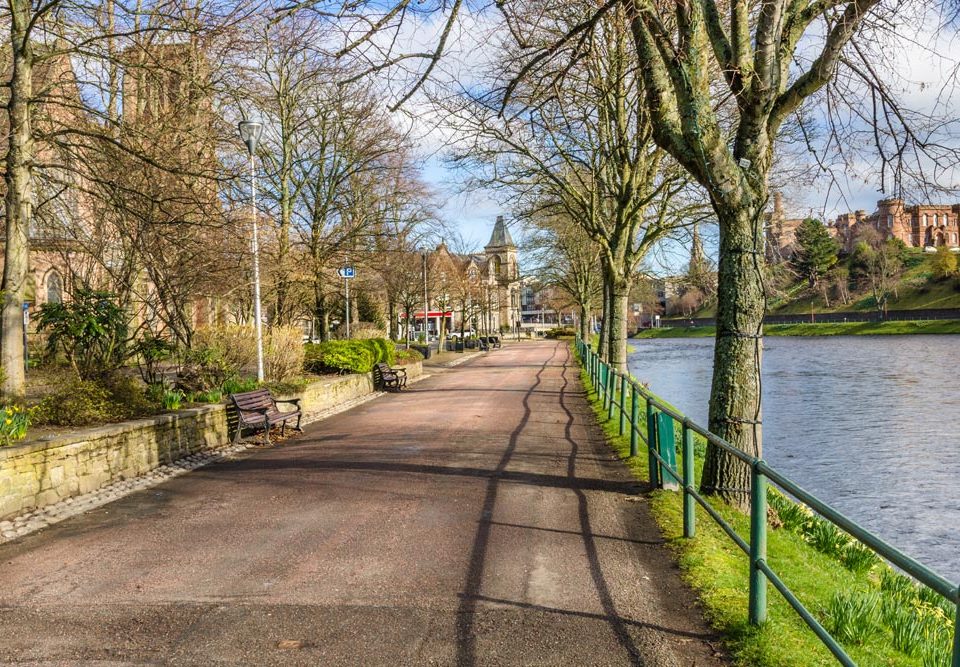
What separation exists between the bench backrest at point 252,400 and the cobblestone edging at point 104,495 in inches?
23.0

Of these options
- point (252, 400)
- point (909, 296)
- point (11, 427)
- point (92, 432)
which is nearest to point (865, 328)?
point (909, 296)

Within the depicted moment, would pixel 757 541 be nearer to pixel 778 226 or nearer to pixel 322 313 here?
pixel 778 226

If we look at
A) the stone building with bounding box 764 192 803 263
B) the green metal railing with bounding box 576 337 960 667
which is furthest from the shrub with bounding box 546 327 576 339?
the green metal railing with bounding box 576 337 960 667

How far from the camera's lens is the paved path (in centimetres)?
425

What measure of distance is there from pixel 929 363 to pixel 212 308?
35354mm

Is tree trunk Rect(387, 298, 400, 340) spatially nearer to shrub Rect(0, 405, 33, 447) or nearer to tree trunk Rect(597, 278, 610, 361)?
tree trunk Rect(597, 278, 610, 361)

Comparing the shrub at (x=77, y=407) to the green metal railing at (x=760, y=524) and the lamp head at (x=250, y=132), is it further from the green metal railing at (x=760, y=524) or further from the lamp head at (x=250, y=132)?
the green metal railing at (x=760, y=524)

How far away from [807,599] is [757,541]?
118 centimetres

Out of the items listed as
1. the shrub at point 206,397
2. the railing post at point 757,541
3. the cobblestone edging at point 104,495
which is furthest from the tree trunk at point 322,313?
the railing post at point 757,541

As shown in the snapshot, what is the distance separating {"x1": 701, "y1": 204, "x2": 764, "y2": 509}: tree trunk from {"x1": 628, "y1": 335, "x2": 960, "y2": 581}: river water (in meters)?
3.91

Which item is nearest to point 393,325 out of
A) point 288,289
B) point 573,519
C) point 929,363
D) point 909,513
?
point 288,289

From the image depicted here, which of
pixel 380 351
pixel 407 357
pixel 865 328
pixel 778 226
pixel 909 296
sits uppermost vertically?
pixel 778 226

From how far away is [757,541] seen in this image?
4281mm

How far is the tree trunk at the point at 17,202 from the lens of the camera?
9891mm
